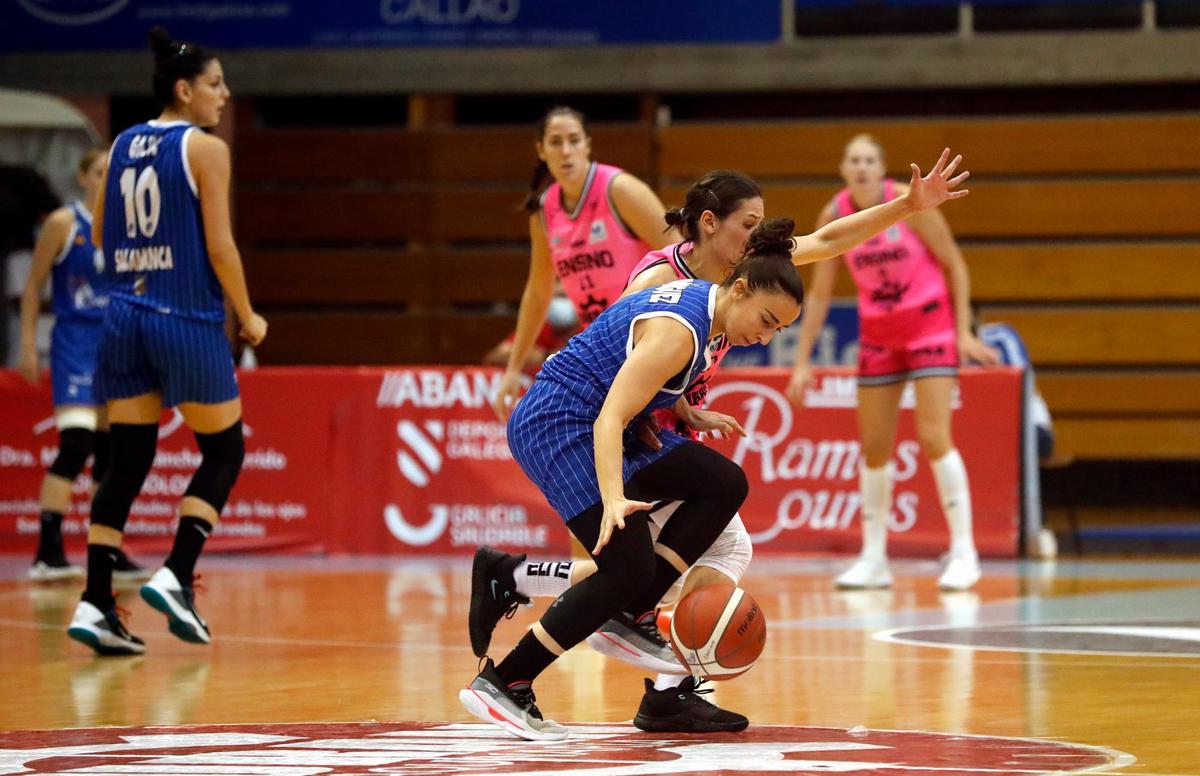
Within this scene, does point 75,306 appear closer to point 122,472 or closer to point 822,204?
point 122,472

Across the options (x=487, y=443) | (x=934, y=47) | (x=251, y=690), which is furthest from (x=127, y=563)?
(x=934, y=47)

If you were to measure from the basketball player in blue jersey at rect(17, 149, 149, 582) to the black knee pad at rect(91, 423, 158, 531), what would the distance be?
2547mm

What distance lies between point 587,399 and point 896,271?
382 centimetres

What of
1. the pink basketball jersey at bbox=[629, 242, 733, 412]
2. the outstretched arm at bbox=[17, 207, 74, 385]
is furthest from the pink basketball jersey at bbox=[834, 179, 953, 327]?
the outstretched arm at bbox=[17, 207, 74, 385]

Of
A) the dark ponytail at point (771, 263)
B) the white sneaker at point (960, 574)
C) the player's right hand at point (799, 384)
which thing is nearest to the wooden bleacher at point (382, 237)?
the player's right hand at point (799, 384)

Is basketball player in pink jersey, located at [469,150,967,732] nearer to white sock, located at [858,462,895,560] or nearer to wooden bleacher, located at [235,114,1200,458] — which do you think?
white sock, located at [858,462,895,560]

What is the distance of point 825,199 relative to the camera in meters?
13.1

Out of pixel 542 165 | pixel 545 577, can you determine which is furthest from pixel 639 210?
pixel 545 577

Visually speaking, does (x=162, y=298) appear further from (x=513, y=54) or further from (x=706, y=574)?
(x=513, y=54)

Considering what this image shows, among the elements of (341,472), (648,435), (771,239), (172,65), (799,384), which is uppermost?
(172,65)

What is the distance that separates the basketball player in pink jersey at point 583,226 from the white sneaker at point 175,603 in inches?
47.0

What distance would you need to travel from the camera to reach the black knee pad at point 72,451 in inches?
327

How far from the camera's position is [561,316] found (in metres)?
9.96

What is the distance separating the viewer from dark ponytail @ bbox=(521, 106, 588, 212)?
6160mm
